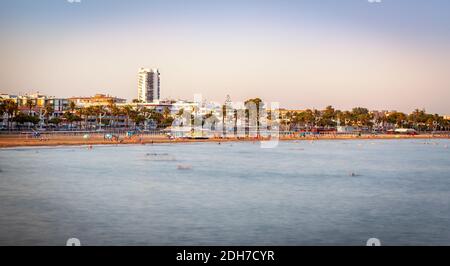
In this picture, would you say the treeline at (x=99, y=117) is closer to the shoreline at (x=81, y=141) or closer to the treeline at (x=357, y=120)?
the shoreline at (x=81, y=141)

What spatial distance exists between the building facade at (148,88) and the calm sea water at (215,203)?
41156mm

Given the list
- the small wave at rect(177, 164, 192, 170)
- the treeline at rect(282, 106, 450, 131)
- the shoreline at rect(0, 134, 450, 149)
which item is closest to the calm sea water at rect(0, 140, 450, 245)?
the small wave at rect(177, 164, 192, 170)

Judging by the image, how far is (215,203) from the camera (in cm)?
1130

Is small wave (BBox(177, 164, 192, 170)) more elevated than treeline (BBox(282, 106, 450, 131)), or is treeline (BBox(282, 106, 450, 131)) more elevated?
treeline (BBox(282, 106, 450, 131))

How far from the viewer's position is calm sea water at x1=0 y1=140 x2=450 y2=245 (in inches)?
309

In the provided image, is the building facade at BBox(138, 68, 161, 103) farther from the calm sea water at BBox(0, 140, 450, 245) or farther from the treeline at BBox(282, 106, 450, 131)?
the calm sea water at BBox(0, 140, 450, 245)

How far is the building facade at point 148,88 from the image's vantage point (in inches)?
2425

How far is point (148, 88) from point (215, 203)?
180ft

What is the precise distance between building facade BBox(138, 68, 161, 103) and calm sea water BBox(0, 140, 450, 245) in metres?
41.2

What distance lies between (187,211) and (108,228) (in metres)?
2.21
